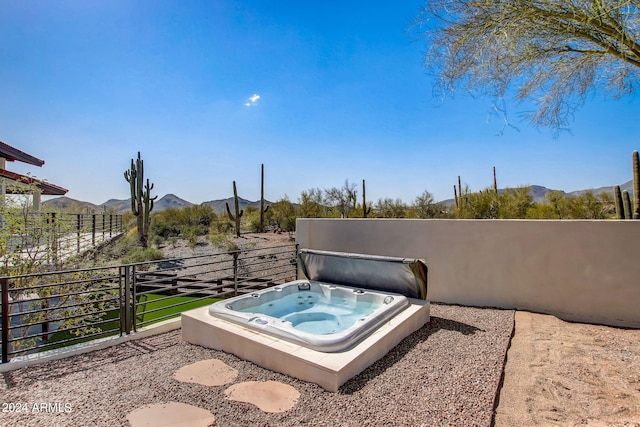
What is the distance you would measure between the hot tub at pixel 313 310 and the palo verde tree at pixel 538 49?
10.9 feet

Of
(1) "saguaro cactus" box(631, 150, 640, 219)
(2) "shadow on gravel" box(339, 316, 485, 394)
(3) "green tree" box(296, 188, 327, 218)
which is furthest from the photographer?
(3) "green tree" box(296, 188, 327, 218)

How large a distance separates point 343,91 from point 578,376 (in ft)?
26.7

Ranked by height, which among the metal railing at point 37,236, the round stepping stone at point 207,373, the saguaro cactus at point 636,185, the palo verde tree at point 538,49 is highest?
the palo verde tree at point 538,49

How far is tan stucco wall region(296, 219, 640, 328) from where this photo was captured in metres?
4.76

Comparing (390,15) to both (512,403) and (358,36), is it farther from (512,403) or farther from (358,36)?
(512,403)

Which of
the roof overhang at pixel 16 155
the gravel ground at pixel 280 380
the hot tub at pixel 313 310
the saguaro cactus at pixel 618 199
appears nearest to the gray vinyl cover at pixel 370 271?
the hot tub at pixel 313 310

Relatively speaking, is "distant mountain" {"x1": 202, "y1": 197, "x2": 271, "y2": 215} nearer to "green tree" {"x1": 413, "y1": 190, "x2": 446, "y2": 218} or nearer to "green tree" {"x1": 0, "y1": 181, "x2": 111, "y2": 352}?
"green tree" {"x1": 413, "y1": 190, "x2": 446, "y2": 218}

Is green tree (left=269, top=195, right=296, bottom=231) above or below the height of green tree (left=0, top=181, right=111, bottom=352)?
above

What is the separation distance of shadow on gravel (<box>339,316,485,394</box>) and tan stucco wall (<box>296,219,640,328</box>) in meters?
1.39

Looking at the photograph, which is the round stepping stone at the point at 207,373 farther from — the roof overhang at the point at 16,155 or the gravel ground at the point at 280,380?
the roof overhang at the point at 16,155

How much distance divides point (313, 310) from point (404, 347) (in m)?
2.00

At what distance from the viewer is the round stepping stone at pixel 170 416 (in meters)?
2.32

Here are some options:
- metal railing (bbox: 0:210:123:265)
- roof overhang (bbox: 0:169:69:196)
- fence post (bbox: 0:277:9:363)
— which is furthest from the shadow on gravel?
roof overhang (bbox: 0:169:69:196)

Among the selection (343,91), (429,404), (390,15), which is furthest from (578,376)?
(343,91)
